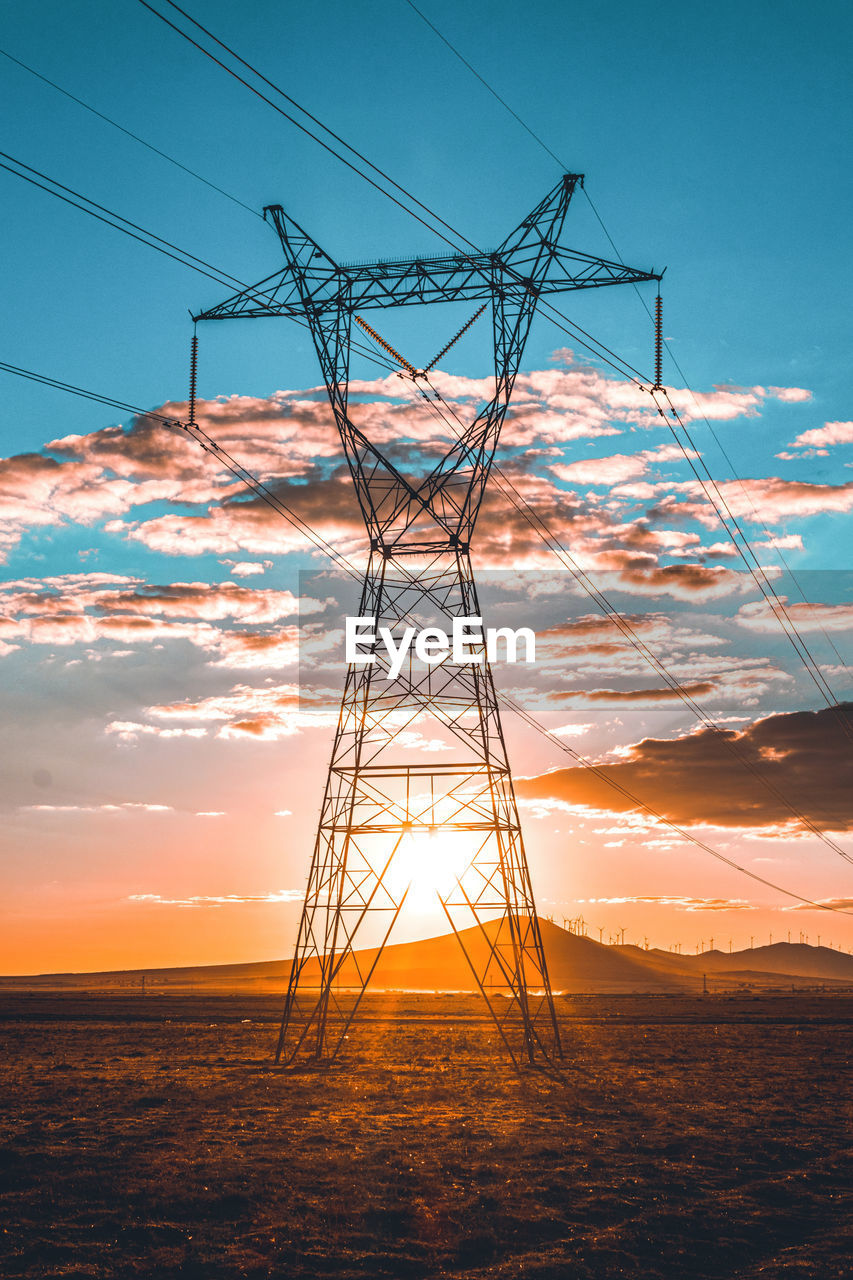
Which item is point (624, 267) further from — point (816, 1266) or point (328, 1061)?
point (328, 1061)

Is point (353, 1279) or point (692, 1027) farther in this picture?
point (692, 1027)

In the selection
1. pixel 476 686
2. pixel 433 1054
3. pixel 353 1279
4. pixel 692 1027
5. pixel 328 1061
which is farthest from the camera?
pixel 692 1027

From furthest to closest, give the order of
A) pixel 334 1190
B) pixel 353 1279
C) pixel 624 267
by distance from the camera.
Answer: pixel 624 267 < pixel 334 1190 < pixel 353 1279

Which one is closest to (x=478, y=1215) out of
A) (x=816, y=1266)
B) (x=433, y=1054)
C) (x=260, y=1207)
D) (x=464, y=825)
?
(x=260, y=1207)

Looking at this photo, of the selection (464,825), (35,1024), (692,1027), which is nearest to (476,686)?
(464,825)

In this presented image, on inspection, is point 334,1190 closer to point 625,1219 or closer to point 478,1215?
point 478,1215

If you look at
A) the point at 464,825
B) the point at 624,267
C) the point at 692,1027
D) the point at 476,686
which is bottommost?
the point at 692,1027

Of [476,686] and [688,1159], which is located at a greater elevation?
[476,686]
